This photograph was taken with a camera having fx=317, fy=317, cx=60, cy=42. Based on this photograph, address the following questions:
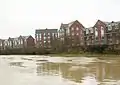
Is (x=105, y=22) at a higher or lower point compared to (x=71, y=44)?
higher

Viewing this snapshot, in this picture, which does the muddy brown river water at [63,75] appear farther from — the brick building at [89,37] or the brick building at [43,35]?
the brick building at [43,35]

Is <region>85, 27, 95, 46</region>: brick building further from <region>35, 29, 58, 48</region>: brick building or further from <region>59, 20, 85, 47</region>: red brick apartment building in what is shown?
<region>35, 29, 58, 48</region>: brick building

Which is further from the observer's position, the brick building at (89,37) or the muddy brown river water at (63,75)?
the brick building at (89,37)

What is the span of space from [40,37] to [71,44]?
36.7 meters

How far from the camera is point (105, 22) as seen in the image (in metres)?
92.4

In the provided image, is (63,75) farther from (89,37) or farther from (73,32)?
(73,32)

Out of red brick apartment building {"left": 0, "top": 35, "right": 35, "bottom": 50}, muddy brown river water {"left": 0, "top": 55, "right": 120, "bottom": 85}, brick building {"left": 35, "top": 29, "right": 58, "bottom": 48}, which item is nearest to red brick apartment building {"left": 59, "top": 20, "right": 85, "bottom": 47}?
brick building {"left": 35, "top": 29, "right": 58, "bottom": 48}

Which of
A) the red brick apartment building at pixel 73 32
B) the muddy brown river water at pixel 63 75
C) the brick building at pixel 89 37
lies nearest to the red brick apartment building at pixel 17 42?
the red brick apartment building at pixel 73 32

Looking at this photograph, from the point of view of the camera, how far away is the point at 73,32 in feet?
334

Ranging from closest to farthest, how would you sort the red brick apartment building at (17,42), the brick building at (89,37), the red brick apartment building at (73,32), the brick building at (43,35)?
the brick building at (89,37) < the red brick apartment building at (73,32) < the brick building at (43,35) < the red brick apartment building at (17,42)

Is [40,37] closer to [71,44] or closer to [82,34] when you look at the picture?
[82,34]

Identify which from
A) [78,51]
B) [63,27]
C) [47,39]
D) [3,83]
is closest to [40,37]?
[47,39]

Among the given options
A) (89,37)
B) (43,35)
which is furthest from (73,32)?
(43,35)

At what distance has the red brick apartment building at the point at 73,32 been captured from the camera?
303 ft
